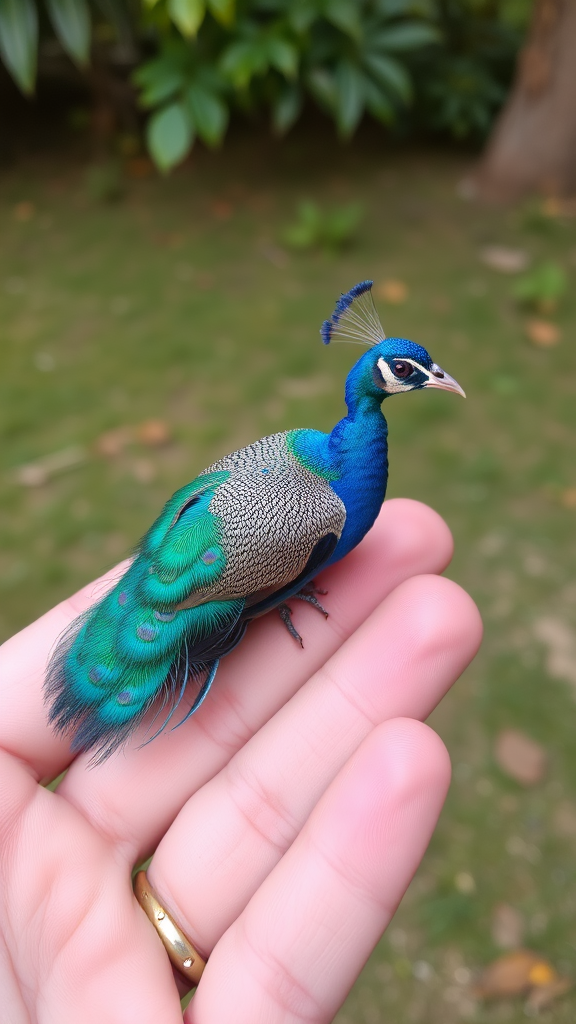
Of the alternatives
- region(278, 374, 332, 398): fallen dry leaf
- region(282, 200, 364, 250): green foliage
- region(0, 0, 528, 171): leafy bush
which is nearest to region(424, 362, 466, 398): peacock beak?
region(278, 374, 332, 398): fallen dry leaf

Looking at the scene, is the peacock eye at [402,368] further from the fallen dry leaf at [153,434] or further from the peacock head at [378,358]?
the fallen dry leaf at [153,434]

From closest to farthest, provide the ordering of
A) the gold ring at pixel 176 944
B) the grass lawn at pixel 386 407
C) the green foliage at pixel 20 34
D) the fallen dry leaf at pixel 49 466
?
the gold ring at pixel 176 944 < the grass lawn at pixel 386 407 < the fallen dry leaf at pixel 49 466 < the green foliage at pixel 20 34

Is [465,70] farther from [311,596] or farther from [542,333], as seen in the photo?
[311,596]

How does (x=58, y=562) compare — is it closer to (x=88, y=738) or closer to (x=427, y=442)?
(x=88, y=738)

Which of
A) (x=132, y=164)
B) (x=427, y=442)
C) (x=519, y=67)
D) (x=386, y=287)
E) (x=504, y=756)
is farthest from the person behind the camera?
(x=132, y=164)

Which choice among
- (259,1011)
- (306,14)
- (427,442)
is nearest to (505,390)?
(427,442)

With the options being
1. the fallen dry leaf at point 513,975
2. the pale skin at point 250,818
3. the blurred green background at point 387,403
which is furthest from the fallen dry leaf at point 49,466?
the fallen dry leaf at point 513,975
